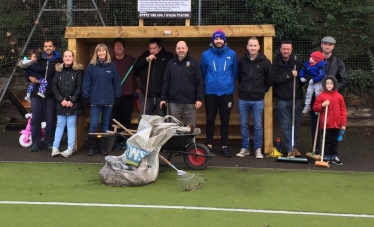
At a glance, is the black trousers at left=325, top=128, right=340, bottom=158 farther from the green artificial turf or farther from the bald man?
the bald man

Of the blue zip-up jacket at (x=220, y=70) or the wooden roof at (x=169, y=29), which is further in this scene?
the wooden roof at (x=169, y=29)

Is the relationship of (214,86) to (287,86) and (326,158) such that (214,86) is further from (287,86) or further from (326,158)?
(326,158)

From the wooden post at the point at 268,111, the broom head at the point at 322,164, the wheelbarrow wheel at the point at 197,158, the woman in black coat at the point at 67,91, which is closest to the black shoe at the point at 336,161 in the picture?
the broom head at the point at 322,164

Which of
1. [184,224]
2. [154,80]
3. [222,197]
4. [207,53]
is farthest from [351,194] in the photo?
[154,80]

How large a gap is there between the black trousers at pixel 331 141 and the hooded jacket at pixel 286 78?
0.75 meters

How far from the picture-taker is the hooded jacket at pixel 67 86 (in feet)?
26.7

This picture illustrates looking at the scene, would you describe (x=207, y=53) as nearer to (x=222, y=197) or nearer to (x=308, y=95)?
(x=308, y=95)

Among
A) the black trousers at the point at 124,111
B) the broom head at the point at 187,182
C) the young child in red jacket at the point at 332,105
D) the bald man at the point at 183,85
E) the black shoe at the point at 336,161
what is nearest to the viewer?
the broom head at the point at 187,182

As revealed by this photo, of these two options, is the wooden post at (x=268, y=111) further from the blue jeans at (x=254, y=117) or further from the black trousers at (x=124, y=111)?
the black trousers at (x=124, y=111)

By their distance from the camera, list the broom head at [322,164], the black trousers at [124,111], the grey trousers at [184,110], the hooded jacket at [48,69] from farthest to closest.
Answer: the black trousers at [124,111] < the hooded jacket at [48,69] < the grey trousers at [184,110] < the broom head at [322,164]

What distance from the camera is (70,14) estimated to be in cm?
1123

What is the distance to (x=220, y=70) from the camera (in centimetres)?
806

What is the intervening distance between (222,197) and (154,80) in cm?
318

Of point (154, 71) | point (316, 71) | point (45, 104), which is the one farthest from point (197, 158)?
point (45, 104)
